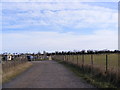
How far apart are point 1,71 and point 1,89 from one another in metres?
10.1

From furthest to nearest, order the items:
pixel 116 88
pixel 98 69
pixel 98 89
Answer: pixel 98 69 → pixel 98 89 → pixel 116 88

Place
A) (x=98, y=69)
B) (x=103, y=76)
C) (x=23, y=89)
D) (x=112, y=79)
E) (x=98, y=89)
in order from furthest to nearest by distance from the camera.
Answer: (x=98, y=69) < (x=103, y=76) < (x=112, y=79) < (x=23, y=89) < (x=98, y=89)

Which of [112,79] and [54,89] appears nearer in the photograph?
[54,89]

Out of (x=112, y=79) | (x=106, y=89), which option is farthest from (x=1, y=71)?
(x=106, y=89)

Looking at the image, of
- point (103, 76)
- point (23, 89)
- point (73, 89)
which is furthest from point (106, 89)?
point (103, 76)

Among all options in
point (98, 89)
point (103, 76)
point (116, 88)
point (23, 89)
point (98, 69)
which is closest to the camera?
point (116, 88)

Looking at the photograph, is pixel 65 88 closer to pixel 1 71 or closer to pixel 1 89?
pixel 1 89

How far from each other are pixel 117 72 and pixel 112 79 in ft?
1.48

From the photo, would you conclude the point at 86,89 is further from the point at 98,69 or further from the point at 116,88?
the point at 98,69

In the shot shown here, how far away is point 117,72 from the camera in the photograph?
53.2 feet

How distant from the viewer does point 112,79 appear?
52.9 feet

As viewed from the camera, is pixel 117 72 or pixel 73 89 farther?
pixel 117 72

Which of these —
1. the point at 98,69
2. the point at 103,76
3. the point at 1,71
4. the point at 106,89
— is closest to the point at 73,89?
the point at 106,89

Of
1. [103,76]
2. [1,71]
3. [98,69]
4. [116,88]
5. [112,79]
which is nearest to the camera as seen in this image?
[116,88]
